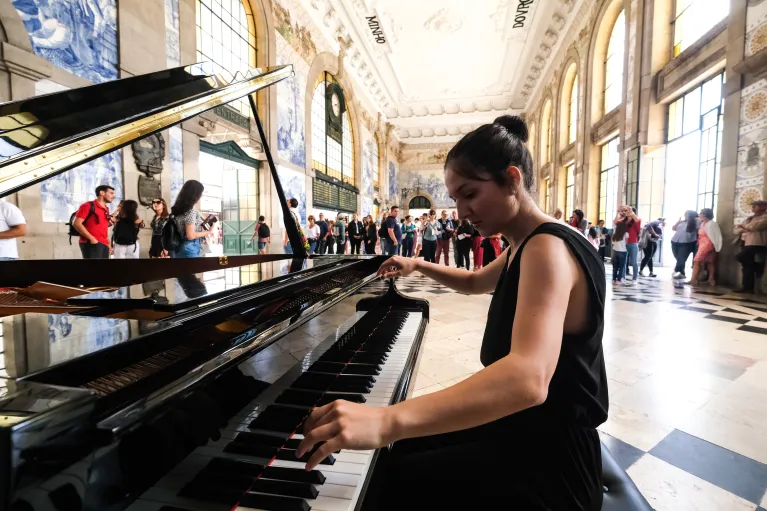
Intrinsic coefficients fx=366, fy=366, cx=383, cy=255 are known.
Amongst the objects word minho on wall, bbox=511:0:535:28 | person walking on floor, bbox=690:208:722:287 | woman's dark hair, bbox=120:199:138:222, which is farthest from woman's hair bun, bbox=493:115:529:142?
word minho on wall, bbox=511:0:535:28

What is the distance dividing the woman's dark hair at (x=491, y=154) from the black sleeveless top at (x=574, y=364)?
0.20m

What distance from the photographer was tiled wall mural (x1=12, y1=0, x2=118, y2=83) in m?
4.55

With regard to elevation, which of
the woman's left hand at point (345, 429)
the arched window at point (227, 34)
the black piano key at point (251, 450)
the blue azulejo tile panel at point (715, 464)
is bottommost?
the blue azulejo tile panel at point (715, 464)

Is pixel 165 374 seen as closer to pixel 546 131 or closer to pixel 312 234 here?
pixel 312 234

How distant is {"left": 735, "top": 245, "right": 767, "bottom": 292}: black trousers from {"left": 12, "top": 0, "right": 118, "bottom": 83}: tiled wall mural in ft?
34.4

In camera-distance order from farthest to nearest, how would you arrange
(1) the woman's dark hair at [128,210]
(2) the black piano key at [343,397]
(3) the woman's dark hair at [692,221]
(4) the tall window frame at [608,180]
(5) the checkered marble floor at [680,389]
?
(4) the tall window frame at [608,180], (3) the woman's dark hair at [692,221], (1) the woman's dark hair at [128,210], (5) the checkered marble floor at [680,389], (2) the black piano key at [343,397]

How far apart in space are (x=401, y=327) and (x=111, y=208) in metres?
5.97

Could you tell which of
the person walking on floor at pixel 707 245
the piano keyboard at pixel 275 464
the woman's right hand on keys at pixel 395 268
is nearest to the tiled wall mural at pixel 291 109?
the woman's right hand on keys at pixel 395 268

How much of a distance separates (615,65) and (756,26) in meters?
5.83

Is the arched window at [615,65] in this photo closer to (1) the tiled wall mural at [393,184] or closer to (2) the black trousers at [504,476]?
(2) the black trousers at [504,476]

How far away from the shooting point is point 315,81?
501 inches

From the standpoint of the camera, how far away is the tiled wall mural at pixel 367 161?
19.0 metres

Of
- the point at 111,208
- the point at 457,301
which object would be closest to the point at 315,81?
the point at 111,208

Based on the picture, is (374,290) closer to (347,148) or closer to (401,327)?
(401,327)
